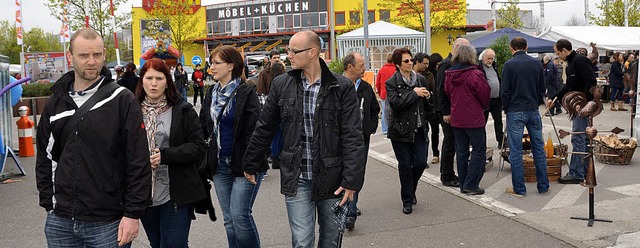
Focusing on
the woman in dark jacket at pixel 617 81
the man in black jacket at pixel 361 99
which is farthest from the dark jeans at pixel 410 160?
the woman in dark jacket at pixel 617 81

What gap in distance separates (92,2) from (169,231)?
92.6 feet

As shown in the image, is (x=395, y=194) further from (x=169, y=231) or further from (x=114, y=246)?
(x=114, y=246)

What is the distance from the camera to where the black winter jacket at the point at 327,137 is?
3.71 meters

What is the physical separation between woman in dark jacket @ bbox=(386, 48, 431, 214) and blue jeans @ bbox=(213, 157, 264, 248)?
7.76 ft

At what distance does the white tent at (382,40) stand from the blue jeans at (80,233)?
16622 millimetres

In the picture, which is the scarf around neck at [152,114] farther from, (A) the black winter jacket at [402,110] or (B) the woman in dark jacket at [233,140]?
(A) the black winter jacket at [402,110]

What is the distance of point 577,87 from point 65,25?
24.5m

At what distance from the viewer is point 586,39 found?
16766mm

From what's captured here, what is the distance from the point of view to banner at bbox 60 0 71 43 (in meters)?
26.4

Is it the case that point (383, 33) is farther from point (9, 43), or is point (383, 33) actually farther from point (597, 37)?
point (9, 43)

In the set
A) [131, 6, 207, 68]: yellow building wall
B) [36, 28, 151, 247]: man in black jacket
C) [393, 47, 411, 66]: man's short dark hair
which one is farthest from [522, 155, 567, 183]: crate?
[131, 6, 207, 68]: yellow building wall

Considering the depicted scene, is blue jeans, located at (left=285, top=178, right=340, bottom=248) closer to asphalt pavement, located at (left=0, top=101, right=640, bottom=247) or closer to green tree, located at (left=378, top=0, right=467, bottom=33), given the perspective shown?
asphalt pavement, located at (left=0, top=101, right=640, bottom=247)

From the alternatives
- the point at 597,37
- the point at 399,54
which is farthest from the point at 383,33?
the point at 399,54

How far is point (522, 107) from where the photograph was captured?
22.7ft
